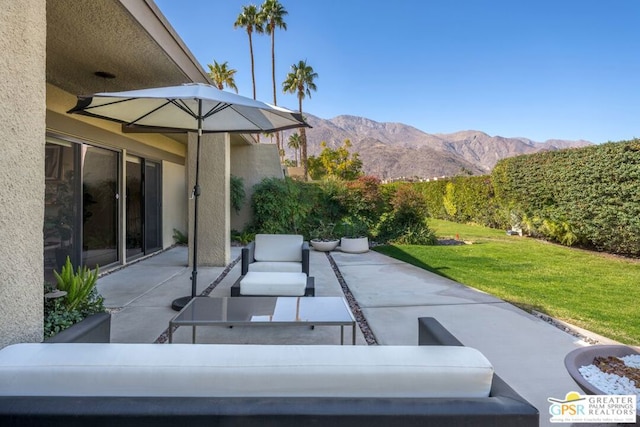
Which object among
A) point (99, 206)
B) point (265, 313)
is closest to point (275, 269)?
point (265, 313)

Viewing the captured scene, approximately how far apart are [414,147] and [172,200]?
107289 millimetres

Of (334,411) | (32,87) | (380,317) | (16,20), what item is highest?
(16,20)

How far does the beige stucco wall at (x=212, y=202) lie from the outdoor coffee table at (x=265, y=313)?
13.1 ft

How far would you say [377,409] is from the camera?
3.96 feet

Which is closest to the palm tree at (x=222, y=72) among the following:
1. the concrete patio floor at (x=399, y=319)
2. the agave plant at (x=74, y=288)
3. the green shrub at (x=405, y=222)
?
the green shrub at (x=405, y=222)

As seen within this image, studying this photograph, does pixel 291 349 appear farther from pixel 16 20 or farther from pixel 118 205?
pixel 118 205

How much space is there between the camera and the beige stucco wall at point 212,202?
7633mm

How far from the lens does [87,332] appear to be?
2.00 metres

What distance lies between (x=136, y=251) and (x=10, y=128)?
23.1 ft

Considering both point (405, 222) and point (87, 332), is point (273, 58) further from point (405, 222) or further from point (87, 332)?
point (87, 332)

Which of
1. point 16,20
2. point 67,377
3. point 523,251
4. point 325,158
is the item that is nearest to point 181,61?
point 16,20

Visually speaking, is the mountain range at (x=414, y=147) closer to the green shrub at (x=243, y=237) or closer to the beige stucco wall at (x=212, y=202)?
the green shrub at (x=243, y=237)

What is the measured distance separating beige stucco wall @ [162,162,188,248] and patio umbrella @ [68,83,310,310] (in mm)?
5178

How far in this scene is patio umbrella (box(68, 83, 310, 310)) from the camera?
12.7 ft
